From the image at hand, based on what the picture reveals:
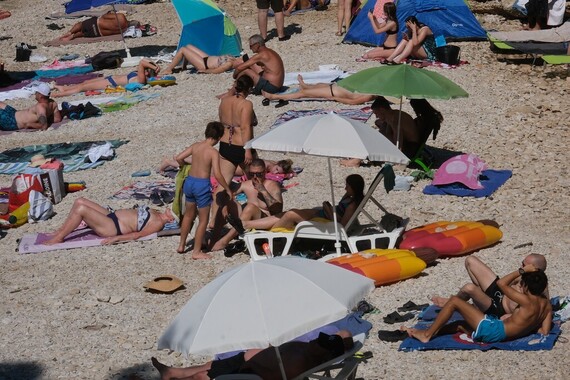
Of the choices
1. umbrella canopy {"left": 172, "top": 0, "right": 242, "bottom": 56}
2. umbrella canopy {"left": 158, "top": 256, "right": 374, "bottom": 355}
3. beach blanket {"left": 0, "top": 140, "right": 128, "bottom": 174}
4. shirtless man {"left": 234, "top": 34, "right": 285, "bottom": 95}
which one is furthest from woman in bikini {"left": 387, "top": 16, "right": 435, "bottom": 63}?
umbrella canopy {"left": 158, "top": 256, "right": 374, "bottom": 355}

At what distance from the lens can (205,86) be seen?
16.3m

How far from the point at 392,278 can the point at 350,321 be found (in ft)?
2.87

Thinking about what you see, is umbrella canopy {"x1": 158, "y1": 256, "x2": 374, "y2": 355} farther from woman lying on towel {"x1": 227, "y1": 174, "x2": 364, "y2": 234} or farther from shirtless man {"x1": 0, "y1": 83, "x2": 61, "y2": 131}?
shirtless man {"x1": 0, "y1": 83, "x2": 61, "y2": 131}

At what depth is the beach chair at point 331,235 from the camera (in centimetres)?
941

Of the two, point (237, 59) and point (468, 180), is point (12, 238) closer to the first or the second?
point (468, 180)

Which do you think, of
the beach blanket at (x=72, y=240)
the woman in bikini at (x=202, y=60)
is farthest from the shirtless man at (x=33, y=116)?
the beach blanket at (x=72, y=240)

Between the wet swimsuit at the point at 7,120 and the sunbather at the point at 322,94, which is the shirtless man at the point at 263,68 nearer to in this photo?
the sunbather at the point at 322,94

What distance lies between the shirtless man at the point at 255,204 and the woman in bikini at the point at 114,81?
709cm

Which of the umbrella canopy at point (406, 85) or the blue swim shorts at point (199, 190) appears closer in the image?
the blue swim shorts at point (199, 190)

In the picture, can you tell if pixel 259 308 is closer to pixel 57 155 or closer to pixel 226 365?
pixel 226 365

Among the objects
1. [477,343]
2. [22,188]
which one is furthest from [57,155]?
[477,343]

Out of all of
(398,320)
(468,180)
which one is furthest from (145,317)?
(468,180)

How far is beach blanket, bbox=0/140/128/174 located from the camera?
43.6 feet

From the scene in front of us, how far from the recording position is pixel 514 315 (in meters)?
7.37
